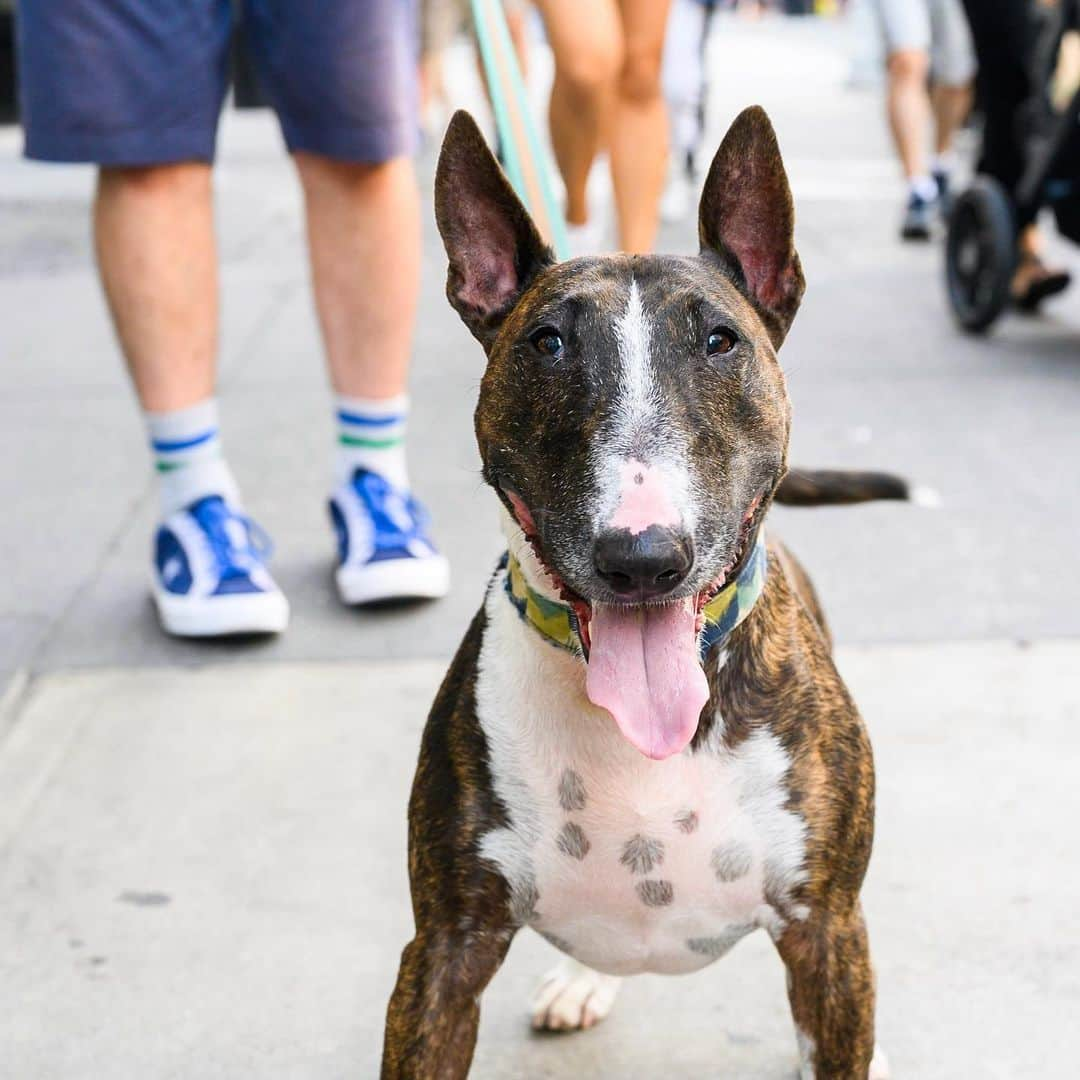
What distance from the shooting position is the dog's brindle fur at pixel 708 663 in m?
2.05

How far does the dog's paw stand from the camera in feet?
8.45

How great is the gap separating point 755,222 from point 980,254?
13.9 ft

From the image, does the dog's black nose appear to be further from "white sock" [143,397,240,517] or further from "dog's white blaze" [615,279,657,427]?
"white sock" [143,397,240,517]

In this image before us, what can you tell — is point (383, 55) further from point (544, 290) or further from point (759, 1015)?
point (759, 1015)

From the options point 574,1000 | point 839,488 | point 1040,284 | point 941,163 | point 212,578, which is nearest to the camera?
point 574,1000

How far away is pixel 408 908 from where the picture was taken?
289 cm

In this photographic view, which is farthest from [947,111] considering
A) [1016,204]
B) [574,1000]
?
[574,1000]

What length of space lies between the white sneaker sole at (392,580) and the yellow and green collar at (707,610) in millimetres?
1752

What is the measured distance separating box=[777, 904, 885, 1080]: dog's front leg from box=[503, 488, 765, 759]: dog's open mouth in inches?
13.2

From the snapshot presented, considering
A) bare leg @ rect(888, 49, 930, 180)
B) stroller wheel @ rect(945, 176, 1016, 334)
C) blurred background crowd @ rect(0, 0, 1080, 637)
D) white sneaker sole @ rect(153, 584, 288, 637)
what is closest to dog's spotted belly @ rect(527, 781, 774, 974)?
blurred background crowd @ rect(0, 0, 1080, 637)

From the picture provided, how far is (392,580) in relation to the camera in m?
3.99

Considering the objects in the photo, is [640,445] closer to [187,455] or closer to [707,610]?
[707,610]

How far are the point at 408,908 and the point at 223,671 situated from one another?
1072 millimetres

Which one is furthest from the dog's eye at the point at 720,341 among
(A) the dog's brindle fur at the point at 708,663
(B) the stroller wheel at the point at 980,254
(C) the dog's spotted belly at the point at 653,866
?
(B) the stroller wheel at the point at 980,254
